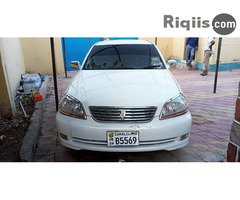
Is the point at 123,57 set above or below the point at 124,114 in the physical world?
above

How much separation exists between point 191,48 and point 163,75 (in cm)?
682

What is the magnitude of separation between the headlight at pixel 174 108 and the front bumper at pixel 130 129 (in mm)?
54

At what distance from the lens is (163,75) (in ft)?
9.46

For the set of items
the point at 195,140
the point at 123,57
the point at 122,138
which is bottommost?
the point at 195,140

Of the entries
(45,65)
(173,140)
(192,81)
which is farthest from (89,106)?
(45,65)

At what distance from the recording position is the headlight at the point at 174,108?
7.23 feet

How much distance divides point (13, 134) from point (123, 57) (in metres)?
2.12

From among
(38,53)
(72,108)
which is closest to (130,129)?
(72,108)

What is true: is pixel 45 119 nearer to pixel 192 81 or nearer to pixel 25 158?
pixel 25 158

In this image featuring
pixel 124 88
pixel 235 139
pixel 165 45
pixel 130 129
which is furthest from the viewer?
pixel 165 45

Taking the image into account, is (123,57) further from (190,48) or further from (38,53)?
(190,48)

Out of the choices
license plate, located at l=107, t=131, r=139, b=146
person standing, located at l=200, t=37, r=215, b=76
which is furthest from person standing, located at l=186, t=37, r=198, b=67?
license plate, located at l=107, t=131, r=139, b=146

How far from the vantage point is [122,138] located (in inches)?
82.1

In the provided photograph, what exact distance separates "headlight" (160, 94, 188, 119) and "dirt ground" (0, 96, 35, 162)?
1.81m
